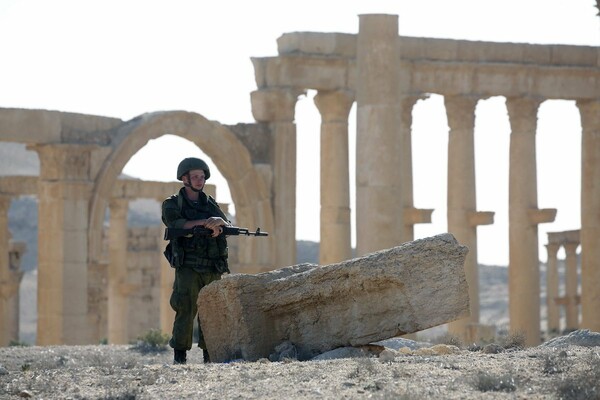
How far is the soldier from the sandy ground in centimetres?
196

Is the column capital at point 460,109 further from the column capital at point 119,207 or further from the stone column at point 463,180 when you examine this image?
the column capital at point 119,207

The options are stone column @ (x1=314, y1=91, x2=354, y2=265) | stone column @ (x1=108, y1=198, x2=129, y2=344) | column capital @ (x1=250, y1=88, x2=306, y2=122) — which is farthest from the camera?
stone column @ (x1=108, y1=198, x2=129, y2=344)

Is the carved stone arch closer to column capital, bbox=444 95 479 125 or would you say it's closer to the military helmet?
column capital, bbox=444 95 479 125

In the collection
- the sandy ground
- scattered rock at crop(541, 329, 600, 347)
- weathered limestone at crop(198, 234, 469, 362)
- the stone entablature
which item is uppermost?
the stone entablature

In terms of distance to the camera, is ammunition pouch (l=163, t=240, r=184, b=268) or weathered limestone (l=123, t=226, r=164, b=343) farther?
weathered limestone (l=123, t=226, r=164, b=343)

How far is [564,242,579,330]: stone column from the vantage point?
51031 millimetres

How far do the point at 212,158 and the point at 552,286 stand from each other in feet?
76.2

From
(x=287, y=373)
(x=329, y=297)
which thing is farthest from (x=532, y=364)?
(x=329, y=297)

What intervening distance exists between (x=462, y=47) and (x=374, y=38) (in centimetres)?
1110

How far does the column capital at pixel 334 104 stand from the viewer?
33.2 meters

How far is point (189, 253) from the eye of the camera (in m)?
16.1

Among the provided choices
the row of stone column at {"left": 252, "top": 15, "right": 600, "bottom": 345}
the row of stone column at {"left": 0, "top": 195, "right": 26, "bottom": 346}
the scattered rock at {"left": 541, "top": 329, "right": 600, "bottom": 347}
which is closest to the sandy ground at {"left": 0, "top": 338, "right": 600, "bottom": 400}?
the scattered rock at {"left": 541, "top": 329, "right": 600, "bottom": 347}

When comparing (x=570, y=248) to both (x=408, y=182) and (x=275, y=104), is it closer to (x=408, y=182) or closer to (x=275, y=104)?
(x=408, y=182)

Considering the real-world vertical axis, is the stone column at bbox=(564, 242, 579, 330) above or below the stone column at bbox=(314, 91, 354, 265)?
below
